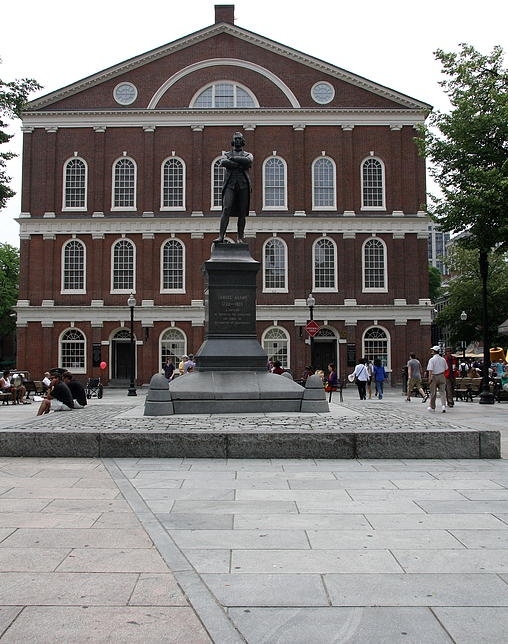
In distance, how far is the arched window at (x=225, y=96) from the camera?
1713 inches

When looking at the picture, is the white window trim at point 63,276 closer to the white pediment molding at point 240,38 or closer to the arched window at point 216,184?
the arched window at point 216,184

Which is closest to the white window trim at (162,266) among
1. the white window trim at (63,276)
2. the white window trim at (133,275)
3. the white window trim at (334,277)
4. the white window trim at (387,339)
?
the white window trim at (133,275)

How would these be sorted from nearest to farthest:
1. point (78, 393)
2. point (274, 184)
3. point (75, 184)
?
1. point (78, 393)
2. point (274, 184)
3. point (75, 184)

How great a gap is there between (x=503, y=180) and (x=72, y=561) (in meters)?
18.4

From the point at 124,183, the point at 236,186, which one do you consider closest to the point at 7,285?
the point at 124,183

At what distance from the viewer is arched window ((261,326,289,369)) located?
137 feet

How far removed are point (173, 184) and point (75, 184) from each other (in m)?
6.16

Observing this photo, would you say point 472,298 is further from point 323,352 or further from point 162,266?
point 162,266

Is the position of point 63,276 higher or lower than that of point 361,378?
higher

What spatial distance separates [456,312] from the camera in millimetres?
57844

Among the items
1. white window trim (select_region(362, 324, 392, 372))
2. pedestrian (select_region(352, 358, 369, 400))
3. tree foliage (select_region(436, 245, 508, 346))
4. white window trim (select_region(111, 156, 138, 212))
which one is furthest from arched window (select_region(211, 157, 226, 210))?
tree foliage (select_region(436, 245, 508, 346))

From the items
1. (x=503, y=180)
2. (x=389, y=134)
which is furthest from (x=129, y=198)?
(x=503, y=180)

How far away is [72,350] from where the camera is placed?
41875 millimetres

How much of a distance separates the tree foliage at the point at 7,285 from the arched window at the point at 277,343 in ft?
109
